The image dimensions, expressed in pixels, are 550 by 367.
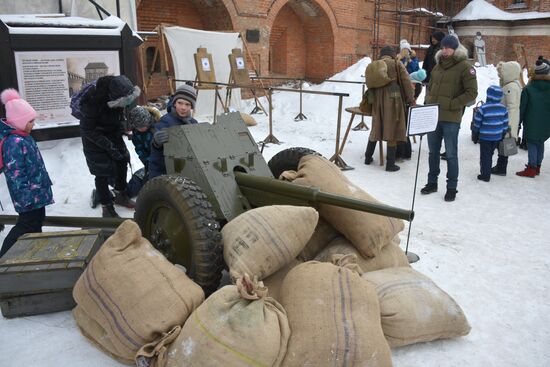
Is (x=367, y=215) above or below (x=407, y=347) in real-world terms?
above

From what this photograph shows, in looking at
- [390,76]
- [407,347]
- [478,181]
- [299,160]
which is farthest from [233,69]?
[407,347]

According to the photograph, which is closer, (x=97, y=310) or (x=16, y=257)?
(x=97, y=310)

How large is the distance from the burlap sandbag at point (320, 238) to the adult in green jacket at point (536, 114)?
440cm

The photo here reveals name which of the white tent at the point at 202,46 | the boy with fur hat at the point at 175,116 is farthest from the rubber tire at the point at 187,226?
the white tent at the point at 202,46

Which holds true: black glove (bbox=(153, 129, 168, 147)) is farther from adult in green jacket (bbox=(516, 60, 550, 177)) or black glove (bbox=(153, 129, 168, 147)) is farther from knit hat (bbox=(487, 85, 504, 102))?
adult in green jacket (bbox=(516, 60, 550, 177))

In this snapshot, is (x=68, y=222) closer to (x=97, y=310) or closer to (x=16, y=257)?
(x=16, y=257)

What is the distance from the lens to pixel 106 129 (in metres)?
4.29

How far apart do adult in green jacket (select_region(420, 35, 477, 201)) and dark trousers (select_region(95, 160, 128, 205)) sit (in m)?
3.50

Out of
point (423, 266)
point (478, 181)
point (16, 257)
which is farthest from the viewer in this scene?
point (478, 181)

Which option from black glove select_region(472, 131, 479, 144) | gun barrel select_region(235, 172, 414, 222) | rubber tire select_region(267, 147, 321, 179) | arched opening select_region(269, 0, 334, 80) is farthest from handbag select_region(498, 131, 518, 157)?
arched opening select_region(269, 0, 334, 80)

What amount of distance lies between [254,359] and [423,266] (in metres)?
2.00

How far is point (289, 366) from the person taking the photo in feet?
6.82

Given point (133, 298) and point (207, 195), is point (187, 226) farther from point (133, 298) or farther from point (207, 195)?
point (133, 298)

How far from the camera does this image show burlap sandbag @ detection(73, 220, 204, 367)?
2.23 meters
